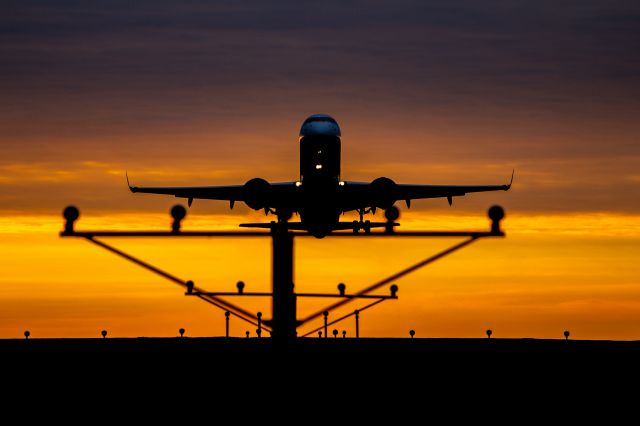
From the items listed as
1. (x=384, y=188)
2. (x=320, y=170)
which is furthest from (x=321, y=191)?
(x=384, y=188)

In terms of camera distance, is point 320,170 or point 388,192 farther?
point 320,170

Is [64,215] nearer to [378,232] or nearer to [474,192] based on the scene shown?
[378,232]

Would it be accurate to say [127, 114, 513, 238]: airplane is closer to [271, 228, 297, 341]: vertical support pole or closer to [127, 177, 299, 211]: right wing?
[127, 177, 299, 211]: right wing

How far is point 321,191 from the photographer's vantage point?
95312mm

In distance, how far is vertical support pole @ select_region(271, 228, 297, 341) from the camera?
56625 mm
